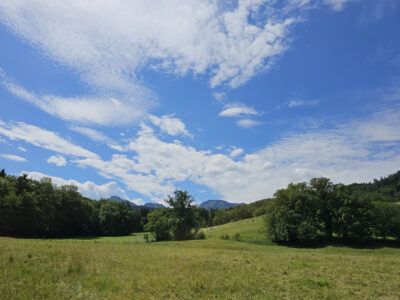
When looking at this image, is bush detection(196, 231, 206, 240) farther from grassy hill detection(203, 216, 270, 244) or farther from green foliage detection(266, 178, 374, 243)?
green foliage detection(266, 178, 374, 243)

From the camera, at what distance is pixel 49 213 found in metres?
65.6

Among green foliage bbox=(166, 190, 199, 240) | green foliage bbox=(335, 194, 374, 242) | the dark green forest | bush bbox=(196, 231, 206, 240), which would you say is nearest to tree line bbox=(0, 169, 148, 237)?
the dark green forest

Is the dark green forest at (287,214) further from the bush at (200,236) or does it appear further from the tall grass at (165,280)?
the tall grass at (165,280)

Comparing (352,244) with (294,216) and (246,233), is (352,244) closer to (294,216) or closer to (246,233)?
(294,216)

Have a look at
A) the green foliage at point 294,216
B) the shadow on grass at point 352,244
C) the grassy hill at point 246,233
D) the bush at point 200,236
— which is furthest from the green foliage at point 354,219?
the bush at point 200,236

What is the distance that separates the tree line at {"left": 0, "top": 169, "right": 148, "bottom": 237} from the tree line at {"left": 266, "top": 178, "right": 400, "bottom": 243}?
6327 cm

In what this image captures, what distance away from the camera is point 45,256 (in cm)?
1298

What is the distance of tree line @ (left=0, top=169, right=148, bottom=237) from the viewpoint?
52625mm

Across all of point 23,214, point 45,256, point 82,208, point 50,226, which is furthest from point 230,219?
point 45,256

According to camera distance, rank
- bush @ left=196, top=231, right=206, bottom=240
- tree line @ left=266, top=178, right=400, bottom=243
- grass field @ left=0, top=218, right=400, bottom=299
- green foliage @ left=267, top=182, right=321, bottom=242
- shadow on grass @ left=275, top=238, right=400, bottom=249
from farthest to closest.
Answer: bush @ left=196, top=231, right=206, bottom=240 → green foliage @ left=267, top=182, right=321, bottom=242 → tree line @ left=266, top=178, right=400, bottom=243 → shadow on grass @ left=275, top=238, right=400, bottom=249 → grass field @ left=0, top=218, right=400, bottom=299

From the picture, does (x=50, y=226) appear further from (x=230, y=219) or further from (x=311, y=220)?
(x=230, y=219)

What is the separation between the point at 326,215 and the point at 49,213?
7952cm

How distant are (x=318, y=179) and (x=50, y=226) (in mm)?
81705

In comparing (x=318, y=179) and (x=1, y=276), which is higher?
(x=318, y=179)
